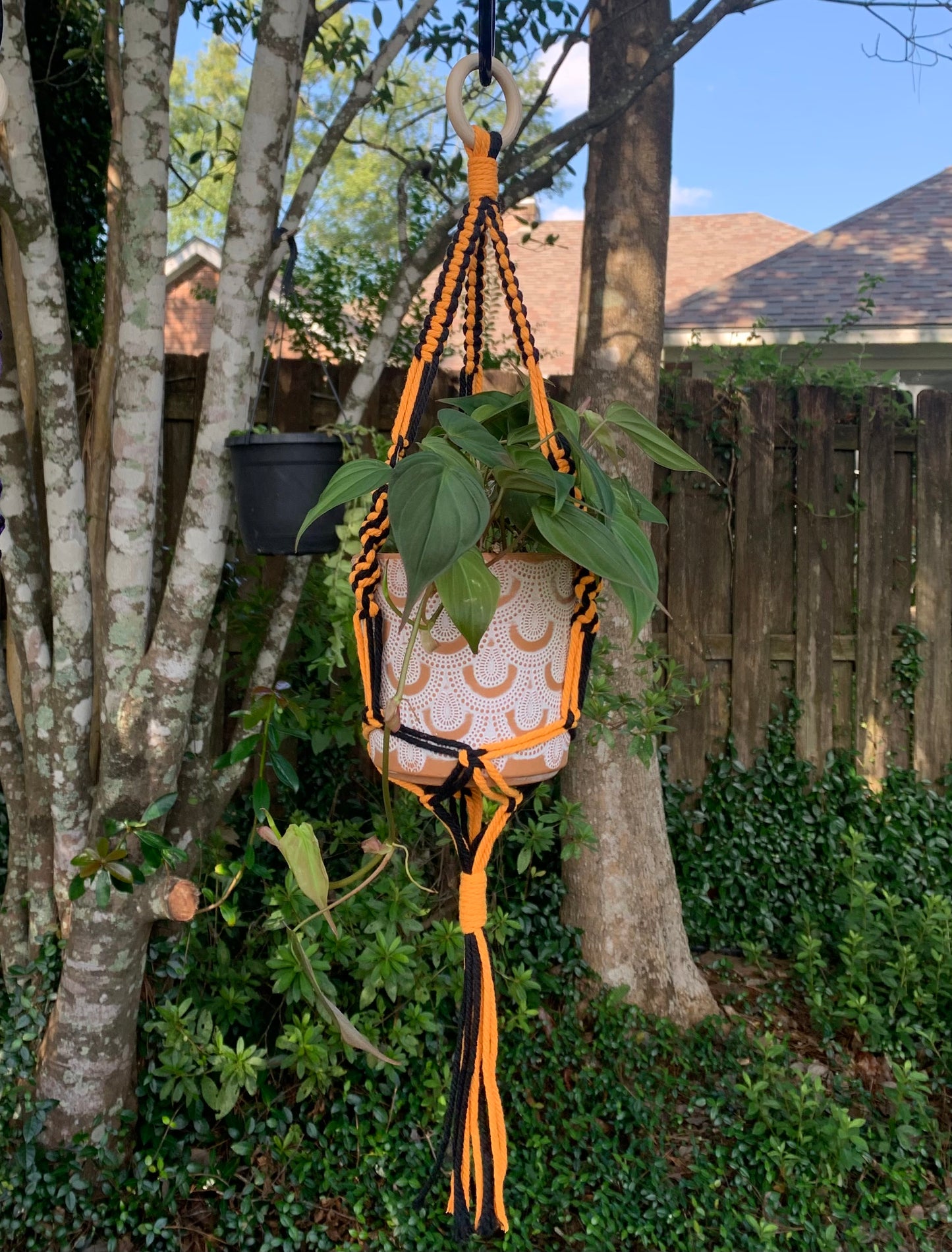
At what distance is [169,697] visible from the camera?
7.55 feet

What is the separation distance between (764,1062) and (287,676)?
1834mm

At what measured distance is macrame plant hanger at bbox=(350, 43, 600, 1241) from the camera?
1.20 metres

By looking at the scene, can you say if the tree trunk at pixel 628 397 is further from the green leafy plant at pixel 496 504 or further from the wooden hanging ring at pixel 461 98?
the wooden hanging ring at pixel 461 98

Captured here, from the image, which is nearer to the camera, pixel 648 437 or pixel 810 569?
pixel 648 437

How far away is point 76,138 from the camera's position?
11.5 ft

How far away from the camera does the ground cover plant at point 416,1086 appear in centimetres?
231

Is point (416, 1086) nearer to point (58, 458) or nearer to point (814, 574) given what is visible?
point (58, 458)

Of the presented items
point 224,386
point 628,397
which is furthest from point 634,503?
point 628,397

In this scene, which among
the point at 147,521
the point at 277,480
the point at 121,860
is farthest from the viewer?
the point at 147,521

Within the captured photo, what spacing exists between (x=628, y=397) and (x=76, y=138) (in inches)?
85.0

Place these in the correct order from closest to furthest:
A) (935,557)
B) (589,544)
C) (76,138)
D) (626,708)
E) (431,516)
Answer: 1. (431,516)
2. (589,544)
3. (626,708)
4. (76,138)
5. (935,557)

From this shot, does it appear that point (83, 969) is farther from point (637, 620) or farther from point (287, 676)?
point (637, 620)

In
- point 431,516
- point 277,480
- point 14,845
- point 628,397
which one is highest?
point 628,397

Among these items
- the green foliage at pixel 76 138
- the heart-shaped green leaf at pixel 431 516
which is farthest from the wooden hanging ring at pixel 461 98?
the green foliage at pixel 76 138
